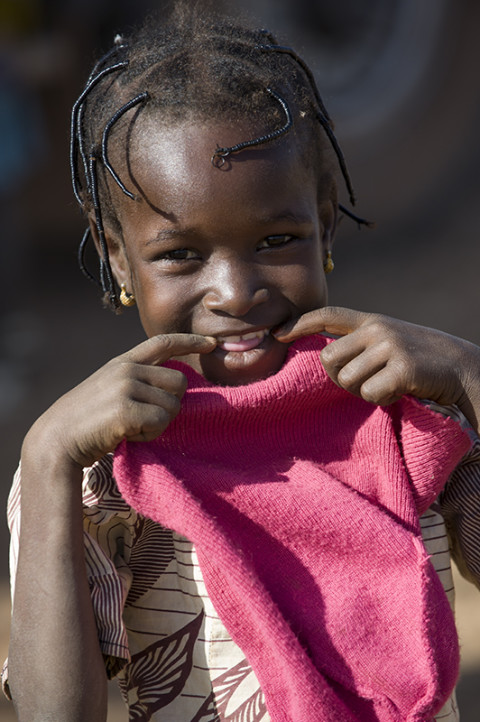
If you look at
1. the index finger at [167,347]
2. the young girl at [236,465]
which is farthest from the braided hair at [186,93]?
the index finger at [167,347]

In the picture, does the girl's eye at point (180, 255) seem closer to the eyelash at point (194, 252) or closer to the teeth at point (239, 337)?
the eyelash at point (194, 252)

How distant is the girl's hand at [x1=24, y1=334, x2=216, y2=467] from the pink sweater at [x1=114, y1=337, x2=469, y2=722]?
0.06m

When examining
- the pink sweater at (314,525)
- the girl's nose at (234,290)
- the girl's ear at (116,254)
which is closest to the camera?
the pink sweater at (314,525)

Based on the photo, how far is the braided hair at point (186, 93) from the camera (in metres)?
1.71

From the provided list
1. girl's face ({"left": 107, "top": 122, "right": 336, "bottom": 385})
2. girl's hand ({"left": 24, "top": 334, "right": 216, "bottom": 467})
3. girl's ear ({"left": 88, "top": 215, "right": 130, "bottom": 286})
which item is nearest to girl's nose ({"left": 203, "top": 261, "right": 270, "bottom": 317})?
girl's face ({"left": 107, "top": 122, "right": 336, "bottom": 385})

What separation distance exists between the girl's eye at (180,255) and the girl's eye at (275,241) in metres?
0.12

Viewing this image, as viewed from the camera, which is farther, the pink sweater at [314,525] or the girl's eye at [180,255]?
the girl's eye at [180,255]

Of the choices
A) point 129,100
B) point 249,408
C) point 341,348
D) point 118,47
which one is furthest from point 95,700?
point 118,47

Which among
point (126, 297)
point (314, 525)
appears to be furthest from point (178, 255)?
point (314, 525)

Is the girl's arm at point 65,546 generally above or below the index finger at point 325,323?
below

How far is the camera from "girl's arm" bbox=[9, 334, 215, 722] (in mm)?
1533

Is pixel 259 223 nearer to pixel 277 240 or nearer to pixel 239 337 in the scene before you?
pixel 277 240

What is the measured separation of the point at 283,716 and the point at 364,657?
0.17 meters

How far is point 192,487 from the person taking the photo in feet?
5.38
